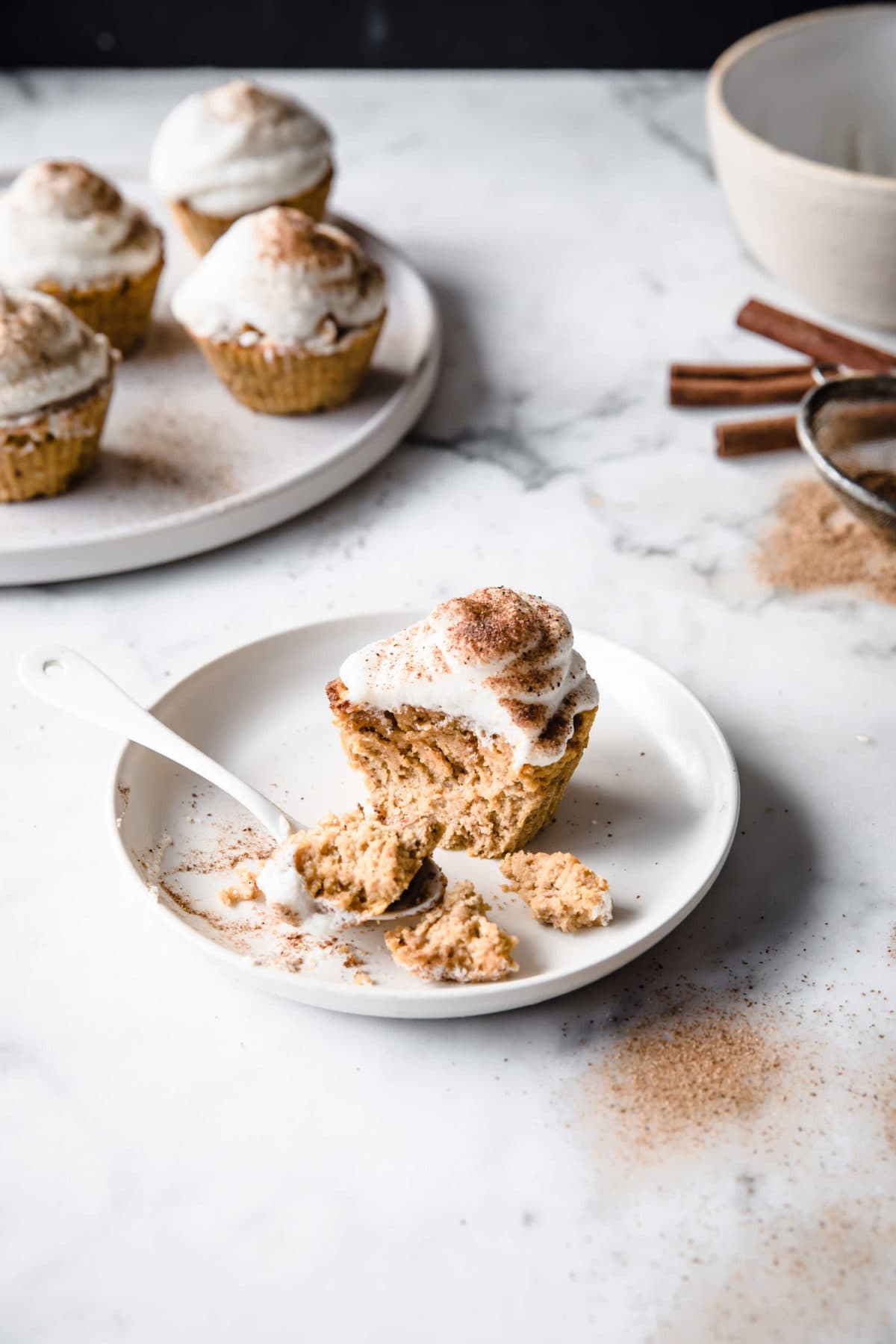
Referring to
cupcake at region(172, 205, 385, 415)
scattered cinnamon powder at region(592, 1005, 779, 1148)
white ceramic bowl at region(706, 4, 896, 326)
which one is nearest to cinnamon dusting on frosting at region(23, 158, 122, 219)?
cupcake at region(172, 205, 385, 415)

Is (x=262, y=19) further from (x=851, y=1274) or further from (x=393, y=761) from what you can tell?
(x=851, y=1274)

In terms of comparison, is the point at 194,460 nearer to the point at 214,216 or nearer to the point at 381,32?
the point at 214,216

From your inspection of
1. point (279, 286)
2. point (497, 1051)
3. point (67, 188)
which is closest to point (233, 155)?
point (67, 188)

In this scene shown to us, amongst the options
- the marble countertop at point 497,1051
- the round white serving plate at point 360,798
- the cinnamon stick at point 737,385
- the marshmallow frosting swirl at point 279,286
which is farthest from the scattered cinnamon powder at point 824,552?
the marshmallow frosting swirl at point 279,286

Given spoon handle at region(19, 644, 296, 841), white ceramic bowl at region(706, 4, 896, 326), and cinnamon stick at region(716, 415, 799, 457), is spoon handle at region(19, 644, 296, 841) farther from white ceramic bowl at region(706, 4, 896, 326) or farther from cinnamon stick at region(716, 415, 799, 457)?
white ceramic bowl at region(706, 4, 896, 326)

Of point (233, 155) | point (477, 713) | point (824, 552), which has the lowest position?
point (824, 552)

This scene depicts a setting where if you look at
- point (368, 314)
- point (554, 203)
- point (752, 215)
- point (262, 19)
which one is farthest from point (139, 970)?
point (262, 19)
